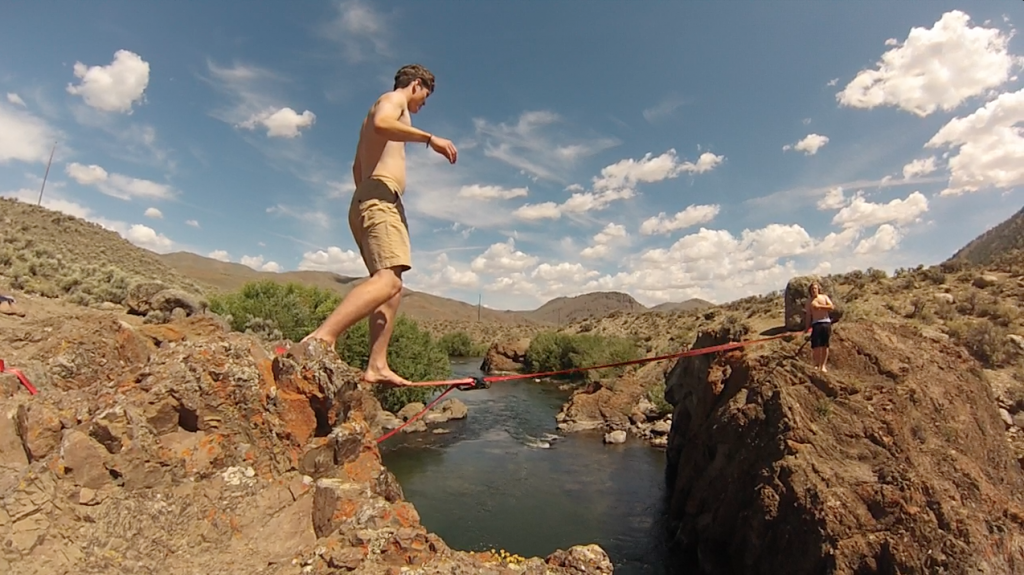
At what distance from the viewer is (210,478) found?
11.4 ft

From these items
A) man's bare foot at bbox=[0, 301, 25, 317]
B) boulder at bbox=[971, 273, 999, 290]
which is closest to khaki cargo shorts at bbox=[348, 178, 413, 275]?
man's bare foot at bbox=[0, 301, 25, 317]

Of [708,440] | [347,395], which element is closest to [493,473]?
[708,440]

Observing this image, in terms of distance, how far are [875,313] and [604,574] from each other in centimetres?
2978

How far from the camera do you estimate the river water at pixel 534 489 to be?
1661cm

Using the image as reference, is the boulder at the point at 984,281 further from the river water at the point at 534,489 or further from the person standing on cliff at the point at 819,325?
the person standing on cliff at the point at 819,325

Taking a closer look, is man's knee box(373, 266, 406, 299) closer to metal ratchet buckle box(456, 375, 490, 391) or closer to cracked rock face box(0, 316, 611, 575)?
cracked rock face box(0, 316, 611, 575)

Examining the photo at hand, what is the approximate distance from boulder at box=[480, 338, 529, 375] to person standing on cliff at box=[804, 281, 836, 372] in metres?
47.5

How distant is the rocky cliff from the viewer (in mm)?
8641

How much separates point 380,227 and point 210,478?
220cm

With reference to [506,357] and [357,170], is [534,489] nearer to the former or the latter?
[357,170]

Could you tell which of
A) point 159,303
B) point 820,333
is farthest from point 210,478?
point 159,303

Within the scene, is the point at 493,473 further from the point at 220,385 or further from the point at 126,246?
the point at 126,246

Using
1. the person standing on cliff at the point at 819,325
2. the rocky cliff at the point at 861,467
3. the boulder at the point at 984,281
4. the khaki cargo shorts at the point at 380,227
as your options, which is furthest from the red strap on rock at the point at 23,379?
the boulder at the point at 984,281

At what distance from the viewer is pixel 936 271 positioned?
32.1 metres
